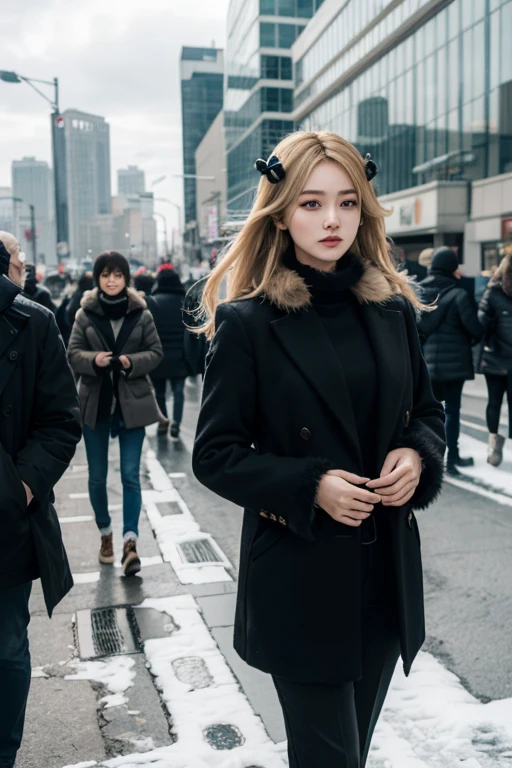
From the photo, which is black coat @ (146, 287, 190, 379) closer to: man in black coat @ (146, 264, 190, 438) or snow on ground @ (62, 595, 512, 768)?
man in black coat @ (146, 264, 190, 438)

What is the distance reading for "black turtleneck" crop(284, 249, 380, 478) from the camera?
2.18 metres

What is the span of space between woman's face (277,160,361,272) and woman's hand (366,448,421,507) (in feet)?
1.79

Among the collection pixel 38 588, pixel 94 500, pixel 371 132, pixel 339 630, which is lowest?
pixel 38 588

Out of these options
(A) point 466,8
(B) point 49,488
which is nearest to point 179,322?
(B) point 49,488

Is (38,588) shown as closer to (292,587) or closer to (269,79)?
(292,587)

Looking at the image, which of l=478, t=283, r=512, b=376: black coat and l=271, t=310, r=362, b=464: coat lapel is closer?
l=271, t=310, r=362, b=464: coat lapel

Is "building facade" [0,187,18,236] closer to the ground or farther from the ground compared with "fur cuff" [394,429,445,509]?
farther from the ground

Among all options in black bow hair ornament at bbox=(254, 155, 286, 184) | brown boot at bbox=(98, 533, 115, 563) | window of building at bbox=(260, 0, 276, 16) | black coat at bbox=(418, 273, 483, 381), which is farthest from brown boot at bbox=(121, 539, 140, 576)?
window of building at bbox=(260, 0, 276, 16)

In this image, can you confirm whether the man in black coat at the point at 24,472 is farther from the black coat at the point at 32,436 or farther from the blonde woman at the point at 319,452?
the blonde woman at the point at 319,452

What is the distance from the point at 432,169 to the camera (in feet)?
112

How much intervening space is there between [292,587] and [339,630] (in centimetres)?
15

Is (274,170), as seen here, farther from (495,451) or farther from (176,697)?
(495,451)

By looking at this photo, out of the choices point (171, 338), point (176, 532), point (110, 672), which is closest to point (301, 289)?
point (110, 672)

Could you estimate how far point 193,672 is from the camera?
156 inches
